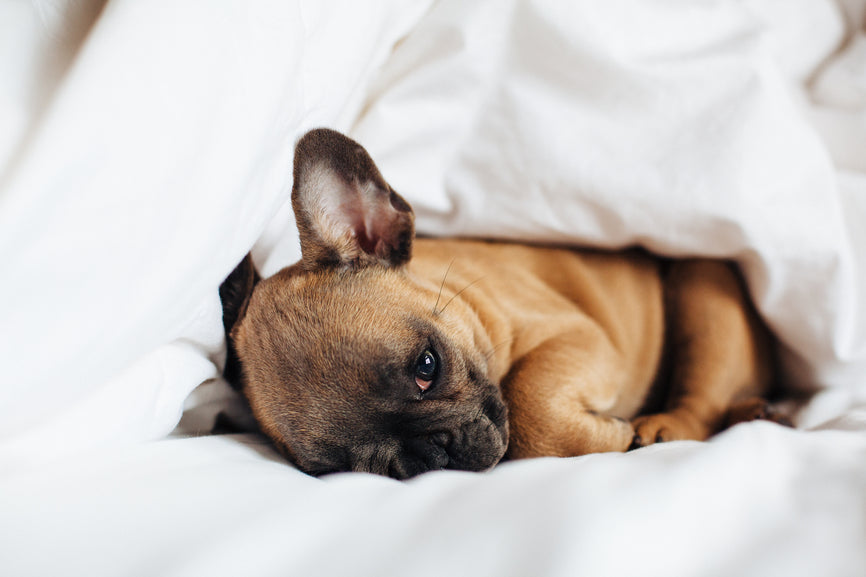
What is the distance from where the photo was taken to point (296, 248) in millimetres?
1738

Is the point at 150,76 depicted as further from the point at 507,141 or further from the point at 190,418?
the point at 507,141

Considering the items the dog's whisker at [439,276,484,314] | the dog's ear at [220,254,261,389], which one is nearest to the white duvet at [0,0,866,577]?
the dog's ear at [220,254,261,389]

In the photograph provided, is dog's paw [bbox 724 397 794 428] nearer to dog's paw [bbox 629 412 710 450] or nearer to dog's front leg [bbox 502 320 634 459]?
dog's paw [bbox 629 412 710 450]

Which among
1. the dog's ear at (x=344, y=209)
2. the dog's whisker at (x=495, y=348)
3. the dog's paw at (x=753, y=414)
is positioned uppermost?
the dog's ear at (x=344, y=209)

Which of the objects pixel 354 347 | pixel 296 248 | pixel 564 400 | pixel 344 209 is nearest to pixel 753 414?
pixel 564 400

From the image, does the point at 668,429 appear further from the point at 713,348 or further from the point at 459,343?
the point at 459,343

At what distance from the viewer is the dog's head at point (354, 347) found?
130 centimetres

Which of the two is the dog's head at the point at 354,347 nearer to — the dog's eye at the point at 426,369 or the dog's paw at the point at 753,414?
the dog's eye at the point at 426,369

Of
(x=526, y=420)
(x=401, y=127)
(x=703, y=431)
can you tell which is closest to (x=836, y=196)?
(x=703, y=431)

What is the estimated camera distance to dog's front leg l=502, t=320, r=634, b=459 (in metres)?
1.49

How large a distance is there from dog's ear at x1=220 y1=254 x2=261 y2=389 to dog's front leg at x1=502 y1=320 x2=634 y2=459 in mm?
756

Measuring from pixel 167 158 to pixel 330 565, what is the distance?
706mm

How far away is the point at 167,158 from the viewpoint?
0.99 meters

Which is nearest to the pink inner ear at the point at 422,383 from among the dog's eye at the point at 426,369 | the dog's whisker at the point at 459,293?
the dog's eye at the point at 426,369
